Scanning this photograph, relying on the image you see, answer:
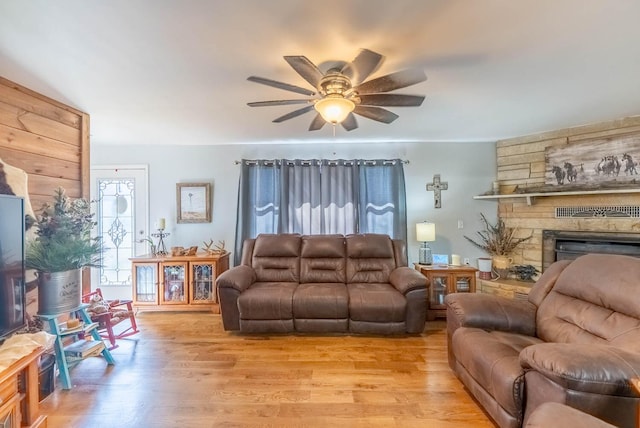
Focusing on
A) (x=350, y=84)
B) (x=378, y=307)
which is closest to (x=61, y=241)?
(x=350, y=84)

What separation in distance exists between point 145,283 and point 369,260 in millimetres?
2989

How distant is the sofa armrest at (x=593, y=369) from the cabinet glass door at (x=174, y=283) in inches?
149

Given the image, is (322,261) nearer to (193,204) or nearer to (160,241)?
(193,204)

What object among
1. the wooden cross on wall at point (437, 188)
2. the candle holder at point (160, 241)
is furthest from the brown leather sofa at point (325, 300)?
the candle holder at point (160, 241)

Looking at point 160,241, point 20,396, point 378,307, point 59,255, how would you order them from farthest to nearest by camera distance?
point 160,241
point 378,307
point 59,255
point 20,396

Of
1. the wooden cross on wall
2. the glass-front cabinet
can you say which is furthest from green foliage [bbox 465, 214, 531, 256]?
the glass-front cabinet

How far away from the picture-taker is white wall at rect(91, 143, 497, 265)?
4.29 m

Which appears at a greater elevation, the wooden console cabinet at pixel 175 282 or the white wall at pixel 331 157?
the white wall at pixel 331 157

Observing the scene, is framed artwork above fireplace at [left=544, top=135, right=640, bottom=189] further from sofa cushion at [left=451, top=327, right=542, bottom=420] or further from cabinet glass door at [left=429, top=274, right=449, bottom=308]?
sofa cushion at [left=451, top=327, right=542, bottom=420]

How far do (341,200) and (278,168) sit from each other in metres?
1.04

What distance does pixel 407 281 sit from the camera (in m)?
3.04

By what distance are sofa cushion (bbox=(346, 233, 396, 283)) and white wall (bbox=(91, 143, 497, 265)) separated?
87cm

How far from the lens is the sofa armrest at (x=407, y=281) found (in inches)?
117

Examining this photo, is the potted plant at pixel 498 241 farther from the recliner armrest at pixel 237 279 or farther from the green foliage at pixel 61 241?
the green foliage at pixel 61 241
